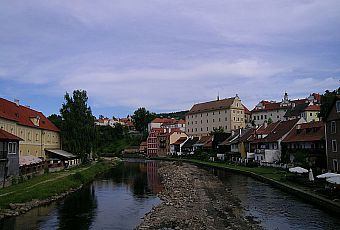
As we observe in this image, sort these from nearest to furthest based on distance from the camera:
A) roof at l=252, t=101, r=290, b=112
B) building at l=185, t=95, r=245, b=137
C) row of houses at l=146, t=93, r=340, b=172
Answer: row of houses at l=146, t=93, r=340, b=172 → building at l=185, t=95, r=245, b=137 → roof at l=252, t=101, r=290, b=112

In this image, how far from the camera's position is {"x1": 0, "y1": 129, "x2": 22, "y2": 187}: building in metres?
32.7

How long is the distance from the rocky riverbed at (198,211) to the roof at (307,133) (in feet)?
53.9

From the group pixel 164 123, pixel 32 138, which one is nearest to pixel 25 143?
pixel 32 138

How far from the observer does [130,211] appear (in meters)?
27.7

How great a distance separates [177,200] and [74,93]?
131 ft

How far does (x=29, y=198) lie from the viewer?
28328 mm

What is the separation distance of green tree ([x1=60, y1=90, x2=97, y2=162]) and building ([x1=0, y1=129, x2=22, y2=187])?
2570cm

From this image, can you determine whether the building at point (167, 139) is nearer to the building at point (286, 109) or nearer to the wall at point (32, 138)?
the building at point (286, 109)

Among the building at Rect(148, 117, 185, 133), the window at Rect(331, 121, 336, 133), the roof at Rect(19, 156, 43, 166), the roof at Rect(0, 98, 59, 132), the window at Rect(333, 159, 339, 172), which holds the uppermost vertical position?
the building at Rect(148, 117, 185, 133)

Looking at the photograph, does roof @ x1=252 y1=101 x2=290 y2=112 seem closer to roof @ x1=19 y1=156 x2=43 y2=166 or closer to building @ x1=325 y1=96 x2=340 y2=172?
building @ x1=325 y1=96 x2=340 y2=172

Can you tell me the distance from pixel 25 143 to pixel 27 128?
2479mm

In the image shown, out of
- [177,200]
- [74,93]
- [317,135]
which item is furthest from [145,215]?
[74,93]

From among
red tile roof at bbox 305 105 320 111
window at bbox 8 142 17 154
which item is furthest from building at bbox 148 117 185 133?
window at bbox 8 142 17 154

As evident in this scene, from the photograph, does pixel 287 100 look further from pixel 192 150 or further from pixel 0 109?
pixel 0 109
